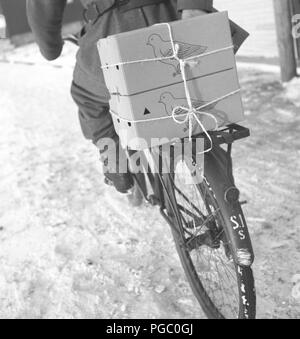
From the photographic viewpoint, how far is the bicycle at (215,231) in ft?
6.10

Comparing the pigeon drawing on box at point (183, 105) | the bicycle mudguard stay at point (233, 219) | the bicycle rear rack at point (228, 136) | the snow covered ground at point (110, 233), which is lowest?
→ the snow covered ground at point (110, 233)

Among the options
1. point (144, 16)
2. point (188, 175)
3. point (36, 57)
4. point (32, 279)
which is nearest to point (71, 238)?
point (32, 279)

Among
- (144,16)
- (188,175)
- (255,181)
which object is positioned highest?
(144,16)

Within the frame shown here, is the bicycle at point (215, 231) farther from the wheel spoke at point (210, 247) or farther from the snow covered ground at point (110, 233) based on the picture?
the snow covered ground at point (110, 233)

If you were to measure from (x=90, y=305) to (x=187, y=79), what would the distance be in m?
1.50

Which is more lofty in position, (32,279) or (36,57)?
(32,279)

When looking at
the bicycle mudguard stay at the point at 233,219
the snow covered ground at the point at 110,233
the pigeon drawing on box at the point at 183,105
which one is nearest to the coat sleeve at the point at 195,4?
the pigeon drawing on box at the point at 183,105

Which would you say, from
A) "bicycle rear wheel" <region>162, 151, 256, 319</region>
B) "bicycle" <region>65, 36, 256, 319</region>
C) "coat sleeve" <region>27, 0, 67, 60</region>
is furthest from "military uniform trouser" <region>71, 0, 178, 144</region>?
"bicycle rear wheel" <region>162, 151, 256, 319</region>

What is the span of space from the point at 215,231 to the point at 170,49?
0.91 meters

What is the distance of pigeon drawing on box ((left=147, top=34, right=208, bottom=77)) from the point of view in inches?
65.1

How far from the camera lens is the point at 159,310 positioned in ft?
8.00
